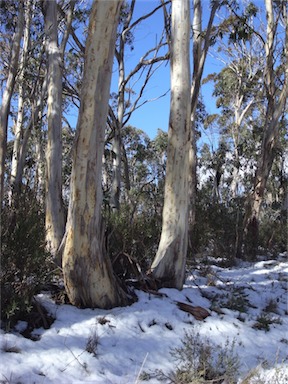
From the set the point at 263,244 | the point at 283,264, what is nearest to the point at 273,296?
the point at 283,264

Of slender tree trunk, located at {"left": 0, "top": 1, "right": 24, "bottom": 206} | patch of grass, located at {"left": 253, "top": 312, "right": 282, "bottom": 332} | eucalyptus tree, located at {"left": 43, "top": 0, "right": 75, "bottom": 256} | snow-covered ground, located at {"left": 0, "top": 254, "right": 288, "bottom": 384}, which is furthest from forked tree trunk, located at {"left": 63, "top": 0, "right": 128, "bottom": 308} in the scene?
slender tree trunk, located at {"left": 0, "top": 1, "right": 24, "bottom": 206}

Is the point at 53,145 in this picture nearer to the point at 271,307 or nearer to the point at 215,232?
the point at 271,307

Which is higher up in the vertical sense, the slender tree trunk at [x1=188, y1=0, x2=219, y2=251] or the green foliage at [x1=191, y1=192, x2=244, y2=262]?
the slender tree trunk at [x1=188, y1=0, x2=219, y2=251]

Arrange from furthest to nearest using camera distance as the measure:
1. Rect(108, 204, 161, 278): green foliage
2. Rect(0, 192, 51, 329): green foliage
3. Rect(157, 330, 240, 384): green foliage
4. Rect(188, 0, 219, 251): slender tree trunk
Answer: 1. Rect(188, 0, 219, 251): slender tree trunk
2. Rect(108, 204, 161, 278): green foliage
3. Rect(0, 192, 51, 329): green foliage
4. Rect(157, 330, 240, 384): green foliage

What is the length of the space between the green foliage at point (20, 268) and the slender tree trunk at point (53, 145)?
889 millimetres

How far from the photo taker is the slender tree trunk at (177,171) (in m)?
5.02

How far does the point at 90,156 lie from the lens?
3.84m

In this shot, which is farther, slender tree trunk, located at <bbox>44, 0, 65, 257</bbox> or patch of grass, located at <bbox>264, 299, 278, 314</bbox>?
slender tree trunk, located at <bbox>44, 0, 65, 257</bbox>

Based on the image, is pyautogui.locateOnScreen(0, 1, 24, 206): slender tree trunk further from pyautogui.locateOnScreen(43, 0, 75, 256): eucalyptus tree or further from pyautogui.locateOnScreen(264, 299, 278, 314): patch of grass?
pyautogui.locateOnScreen(264, 299, 278, 314): patch of grass

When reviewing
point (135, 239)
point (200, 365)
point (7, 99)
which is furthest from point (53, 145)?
point (200, 365)

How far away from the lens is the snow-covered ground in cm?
299

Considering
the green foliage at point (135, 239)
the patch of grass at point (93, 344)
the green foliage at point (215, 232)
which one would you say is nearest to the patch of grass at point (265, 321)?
the green foliage at point (135, 239)

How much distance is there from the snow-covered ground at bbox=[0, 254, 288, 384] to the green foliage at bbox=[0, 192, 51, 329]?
0.65ft

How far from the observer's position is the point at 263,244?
9773 mm
